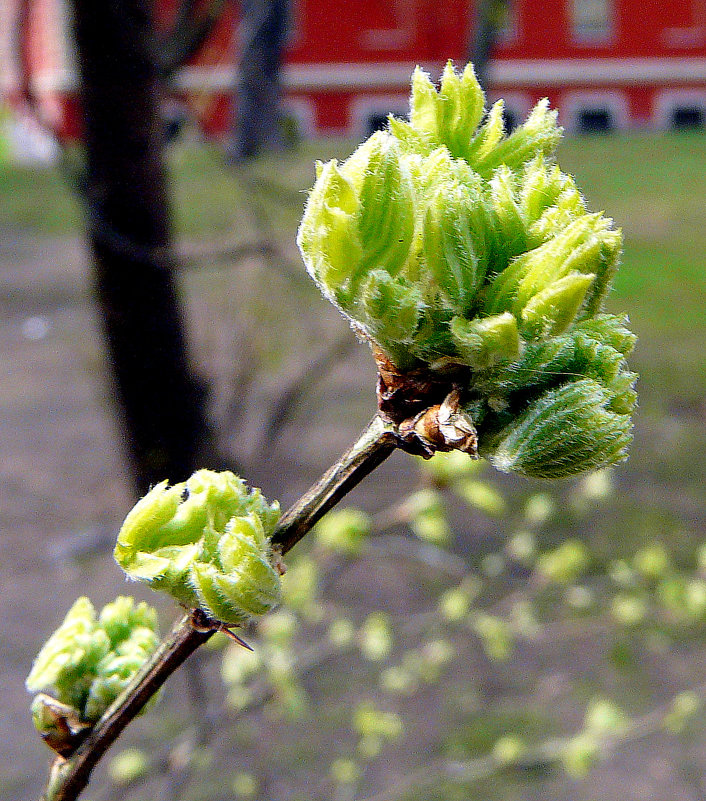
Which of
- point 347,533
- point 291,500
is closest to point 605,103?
point 291,500

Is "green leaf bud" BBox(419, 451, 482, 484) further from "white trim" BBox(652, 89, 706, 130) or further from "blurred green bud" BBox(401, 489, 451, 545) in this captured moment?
"white trim" BBox(652, 89, 706, 130)

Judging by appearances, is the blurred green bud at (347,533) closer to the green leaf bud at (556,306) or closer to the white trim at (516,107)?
the white trim at (516,107)

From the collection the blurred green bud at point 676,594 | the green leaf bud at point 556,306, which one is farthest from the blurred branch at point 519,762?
the green leaf bud at point 556,306

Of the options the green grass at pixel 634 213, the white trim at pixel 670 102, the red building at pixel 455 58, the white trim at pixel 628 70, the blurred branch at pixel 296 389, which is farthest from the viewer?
the white trim at pixel 670 102

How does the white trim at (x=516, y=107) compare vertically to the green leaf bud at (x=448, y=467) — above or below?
above

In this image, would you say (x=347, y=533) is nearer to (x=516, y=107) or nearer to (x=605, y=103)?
(x=516, y=107)

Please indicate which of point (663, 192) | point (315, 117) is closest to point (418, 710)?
point (315, 117)

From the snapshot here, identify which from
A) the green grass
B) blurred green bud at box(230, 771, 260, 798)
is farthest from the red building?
blurred green bud at box(230, 771, 260, 798)
